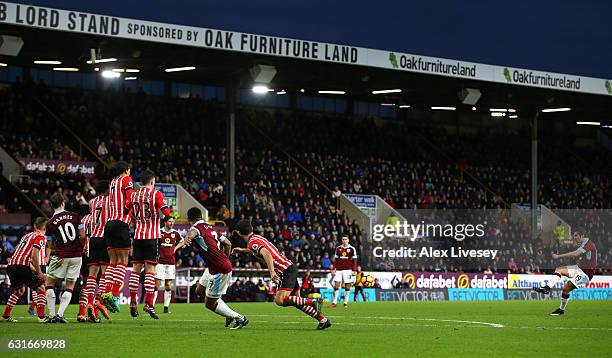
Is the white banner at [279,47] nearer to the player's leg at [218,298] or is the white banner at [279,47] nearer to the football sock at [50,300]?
the football sock at [50,300]

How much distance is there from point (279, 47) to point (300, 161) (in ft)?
36.6

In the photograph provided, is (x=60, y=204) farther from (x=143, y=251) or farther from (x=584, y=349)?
(x=584, y=349)

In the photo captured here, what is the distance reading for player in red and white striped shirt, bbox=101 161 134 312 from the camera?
18578mm

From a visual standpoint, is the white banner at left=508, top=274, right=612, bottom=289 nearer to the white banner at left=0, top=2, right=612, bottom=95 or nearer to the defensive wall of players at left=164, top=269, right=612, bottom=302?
the defensive wall of players at left=164, top=269, right=612, bottom=302

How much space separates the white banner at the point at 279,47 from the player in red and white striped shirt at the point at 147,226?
1606cm

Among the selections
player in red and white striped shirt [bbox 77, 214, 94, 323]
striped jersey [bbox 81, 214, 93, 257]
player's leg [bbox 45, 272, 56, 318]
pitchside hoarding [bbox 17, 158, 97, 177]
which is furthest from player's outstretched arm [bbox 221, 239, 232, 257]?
pitchside hoarding [bbox 17, 158, 97, 177]

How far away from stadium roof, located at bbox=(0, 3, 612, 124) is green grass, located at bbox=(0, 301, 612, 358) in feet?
58.1

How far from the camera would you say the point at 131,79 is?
166ft

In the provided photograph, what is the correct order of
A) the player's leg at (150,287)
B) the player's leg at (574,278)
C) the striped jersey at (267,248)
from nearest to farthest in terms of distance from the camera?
the striped jersey at (267,248), the player's leg at (150,287), the player's leg at (574,278)

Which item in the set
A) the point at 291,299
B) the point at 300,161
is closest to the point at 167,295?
the point at 291,299

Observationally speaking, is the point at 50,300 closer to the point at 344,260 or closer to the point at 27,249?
the point at 27,249

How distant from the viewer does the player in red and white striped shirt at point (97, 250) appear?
1883 cm

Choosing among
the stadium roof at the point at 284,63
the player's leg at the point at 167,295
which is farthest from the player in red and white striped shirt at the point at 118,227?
the stadium roof at the point at 284,63

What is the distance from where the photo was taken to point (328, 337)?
619 inches
